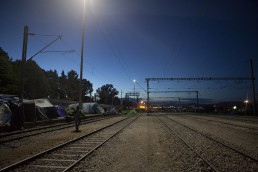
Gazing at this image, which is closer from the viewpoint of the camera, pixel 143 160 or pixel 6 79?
pixel 143 160

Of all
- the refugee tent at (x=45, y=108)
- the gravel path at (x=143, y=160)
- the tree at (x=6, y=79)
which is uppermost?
the tree at (x=6, y=79)

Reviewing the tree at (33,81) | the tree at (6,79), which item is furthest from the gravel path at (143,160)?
the tree at (33,81)

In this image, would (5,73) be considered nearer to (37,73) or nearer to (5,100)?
(37,73)

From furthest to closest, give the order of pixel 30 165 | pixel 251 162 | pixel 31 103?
pixel 31 103, pixel 251 162, pixel 30 165

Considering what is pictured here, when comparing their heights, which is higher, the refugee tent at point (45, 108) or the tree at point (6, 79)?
the tree at point (6, 79)

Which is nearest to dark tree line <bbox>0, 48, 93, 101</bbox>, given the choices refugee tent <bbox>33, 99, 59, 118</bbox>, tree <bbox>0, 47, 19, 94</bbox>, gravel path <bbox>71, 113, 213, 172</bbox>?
tree <bbox>0, 47, 19, 94</bbox>

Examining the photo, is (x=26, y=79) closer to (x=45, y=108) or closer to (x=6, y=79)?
(x=6, y=79)

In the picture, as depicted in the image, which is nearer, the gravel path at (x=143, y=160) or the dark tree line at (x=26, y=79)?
the gravel path at (x=143, y=160)

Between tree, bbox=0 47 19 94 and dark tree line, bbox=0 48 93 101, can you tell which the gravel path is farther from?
tree, bbox=0 47 19 94

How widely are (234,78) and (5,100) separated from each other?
4981cm

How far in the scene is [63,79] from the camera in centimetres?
11462

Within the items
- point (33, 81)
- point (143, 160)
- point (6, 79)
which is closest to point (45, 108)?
point (6, 79)

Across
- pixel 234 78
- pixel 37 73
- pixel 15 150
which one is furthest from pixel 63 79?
pixel 15 150

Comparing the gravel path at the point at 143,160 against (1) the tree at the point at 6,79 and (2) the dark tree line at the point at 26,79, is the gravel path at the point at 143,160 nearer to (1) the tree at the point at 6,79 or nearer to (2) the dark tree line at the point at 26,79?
(2) the dark tree line at the point at 26,79
